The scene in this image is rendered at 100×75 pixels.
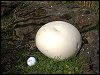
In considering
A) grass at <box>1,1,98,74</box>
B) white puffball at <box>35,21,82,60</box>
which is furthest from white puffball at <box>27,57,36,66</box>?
white puffball at <box>35,21,82,60</box>

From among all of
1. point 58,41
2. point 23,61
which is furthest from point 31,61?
point 58,41

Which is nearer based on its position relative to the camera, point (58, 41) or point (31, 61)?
point (58, 41)

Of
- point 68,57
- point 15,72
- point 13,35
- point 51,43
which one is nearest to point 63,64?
point 68,57

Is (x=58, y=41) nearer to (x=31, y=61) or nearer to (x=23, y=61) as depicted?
(x=31, y=61)

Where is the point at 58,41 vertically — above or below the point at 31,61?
above

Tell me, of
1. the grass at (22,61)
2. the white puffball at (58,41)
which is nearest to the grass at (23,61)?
the grass at (22,61)

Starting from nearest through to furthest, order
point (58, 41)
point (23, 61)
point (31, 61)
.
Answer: point (58, 41) → point (31, 61) → point (23, 61)

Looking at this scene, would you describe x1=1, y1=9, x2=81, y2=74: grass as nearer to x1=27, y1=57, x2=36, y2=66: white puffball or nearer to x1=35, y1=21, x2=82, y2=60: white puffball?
x1=27, y1=57, x2=36, y2=66: white puffball

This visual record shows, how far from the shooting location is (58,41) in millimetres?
5207

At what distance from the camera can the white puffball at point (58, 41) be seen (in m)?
5.22

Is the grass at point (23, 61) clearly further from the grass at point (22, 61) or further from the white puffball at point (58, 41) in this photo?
the white puffball at point (58, 41)

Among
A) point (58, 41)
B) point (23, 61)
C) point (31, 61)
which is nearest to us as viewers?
point (58, 41)

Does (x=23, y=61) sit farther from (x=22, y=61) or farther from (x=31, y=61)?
(x=31, y=61)

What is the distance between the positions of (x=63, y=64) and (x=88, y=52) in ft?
1.98
